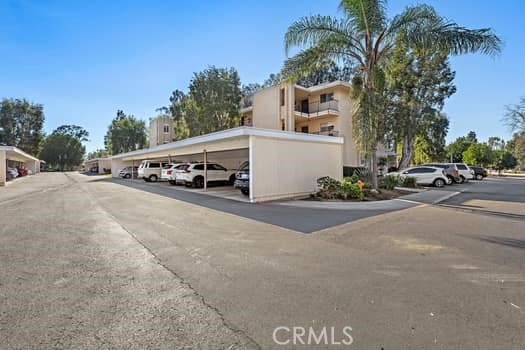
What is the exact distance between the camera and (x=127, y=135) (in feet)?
179

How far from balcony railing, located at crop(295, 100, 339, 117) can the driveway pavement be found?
18798mm

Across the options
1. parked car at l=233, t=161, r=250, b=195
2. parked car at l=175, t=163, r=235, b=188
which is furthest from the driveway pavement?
parked car at l=175, t=163, r=235, b=188

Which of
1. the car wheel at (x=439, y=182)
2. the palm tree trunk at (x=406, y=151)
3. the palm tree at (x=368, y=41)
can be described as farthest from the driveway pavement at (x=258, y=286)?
the palm tree trunk at (x=406, y=151)

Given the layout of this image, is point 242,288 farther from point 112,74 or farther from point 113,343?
point 112,74

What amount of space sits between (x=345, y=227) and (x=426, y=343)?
15.1 feet

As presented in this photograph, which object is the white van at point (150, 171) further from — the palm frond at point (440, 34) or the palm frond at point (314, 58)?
the palm frond at point (440, 34)

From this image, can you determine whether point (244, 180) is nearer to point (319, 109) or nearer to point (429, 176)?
point (429, 176)

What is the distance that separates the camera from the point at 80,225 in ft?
23.2

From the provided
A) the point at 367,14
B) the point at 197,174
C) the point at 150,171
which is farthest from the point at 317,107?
the point at 150,171

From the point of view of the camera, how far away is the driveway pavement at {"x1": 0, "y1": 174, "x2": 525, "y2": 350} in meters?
2.44

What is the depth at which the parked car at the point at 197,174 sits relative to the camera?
57.3ft

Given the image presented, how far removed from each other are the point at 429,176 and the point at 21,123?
7309 centimetres

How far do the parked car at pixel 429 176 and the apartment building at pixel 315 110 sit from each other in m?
5.05

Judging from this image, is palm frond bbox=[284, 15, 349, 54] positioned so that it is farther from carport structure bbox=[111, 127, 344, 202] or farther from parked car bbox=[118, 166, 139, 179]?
parked car bbox=[118, 166, 139, 179]
